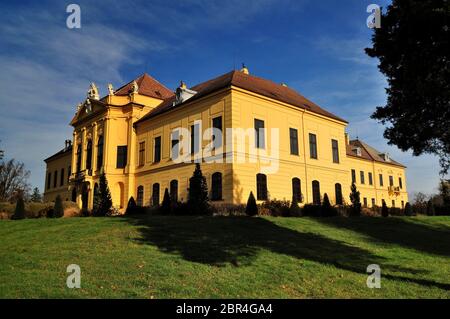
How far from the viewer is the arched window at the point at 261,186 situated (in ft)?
88.3

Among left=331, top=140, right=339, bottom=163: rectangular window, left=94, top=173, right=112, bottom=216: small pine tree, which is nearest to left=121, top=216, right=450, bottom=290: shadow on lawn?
left=94, top=173, right=112, bottom=216: small pine tree

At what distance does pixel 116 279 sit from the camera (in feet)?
30.6

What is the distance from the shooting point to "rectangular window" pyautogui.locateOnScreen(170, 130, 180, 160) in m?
30.6

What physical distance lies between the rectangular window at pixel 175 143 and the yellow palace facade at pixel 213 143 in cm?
8

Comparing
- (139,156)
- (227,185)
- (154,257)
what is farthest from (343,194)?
(154,257)

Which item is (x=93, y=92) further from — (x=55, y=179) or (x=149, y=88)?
(x=55, y=179)

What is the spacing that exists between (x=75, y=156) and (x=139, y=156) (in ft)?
31.6

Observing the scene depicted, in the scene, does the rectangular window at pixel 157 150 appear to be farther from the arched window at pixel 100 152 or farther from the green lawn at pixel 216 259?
the green lawn at pixel 216 259

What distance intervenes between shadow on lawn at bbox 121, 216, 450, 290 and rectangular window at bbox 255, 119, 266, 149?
9602mm

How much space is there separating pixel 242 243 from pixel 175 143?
1798cm

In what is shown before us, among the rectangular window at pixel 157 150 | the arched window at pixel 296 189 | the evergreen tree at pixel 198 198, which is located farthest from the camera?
the rectangular window at pixel 157 150

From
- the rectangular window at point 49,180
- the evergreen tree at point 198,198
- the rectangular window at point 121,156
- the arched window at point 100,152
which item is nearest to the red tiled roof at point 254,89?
the rectangular window at point 121,156
